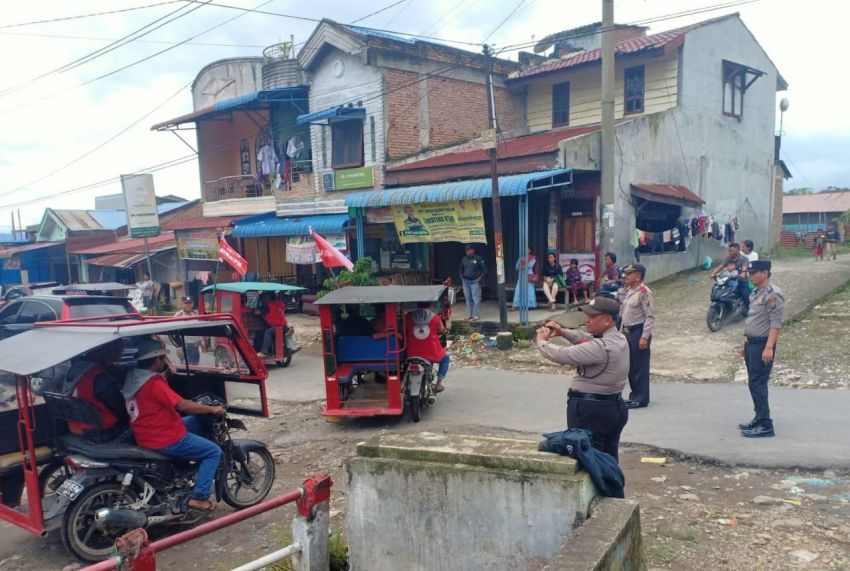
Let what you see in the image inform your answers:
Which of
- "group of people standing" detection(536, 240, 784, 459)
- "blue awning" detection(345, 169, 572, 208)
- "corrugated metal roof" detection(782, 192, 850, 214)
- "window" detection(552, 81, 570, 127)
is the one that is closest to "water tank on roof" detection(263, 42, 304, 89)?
"blue awning" detection(345, 169, 572, 208)

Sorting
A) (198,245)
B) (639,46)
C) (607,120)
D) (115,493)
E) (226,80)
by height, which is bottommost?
(115,493)

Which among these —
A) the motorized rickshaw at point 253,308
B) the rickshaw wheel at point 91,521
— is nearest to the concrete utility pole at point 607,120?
the motorized rickshaw at point 253,308

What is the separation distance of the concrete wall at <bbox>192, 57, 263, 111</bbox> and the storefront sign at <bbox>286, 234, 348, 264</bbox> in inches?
417

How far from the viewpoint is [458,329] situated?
1345 centimetres

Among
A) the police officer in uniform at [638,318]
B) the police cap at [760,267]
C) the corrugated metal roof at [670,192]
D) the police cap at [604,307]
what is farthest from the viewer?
the corrugated metal roof at [670,192]

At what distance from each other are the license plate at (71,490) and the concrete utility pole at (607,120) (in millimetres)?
9538

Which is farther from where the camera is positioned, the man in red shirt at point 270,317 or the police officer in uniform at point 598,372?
the man in red shirt at point 270,317

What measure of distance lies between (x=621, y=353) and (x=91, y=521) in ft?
13.5

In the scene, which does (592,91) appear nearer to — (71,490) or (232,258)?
(232,258)

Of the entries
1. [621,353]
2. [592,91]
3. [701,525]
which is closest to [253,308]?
[621,353]

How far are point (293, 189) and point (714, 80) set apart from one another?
12.7 m

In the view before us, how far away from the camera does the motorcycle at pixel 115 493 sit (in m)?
4.75

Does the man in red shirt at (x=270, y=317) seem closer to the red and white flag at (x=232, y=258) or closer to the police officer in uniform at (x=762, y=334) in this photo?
the red and white flag at (x=232, y=258)

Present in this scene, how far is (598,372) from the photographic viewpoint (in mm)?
4457
